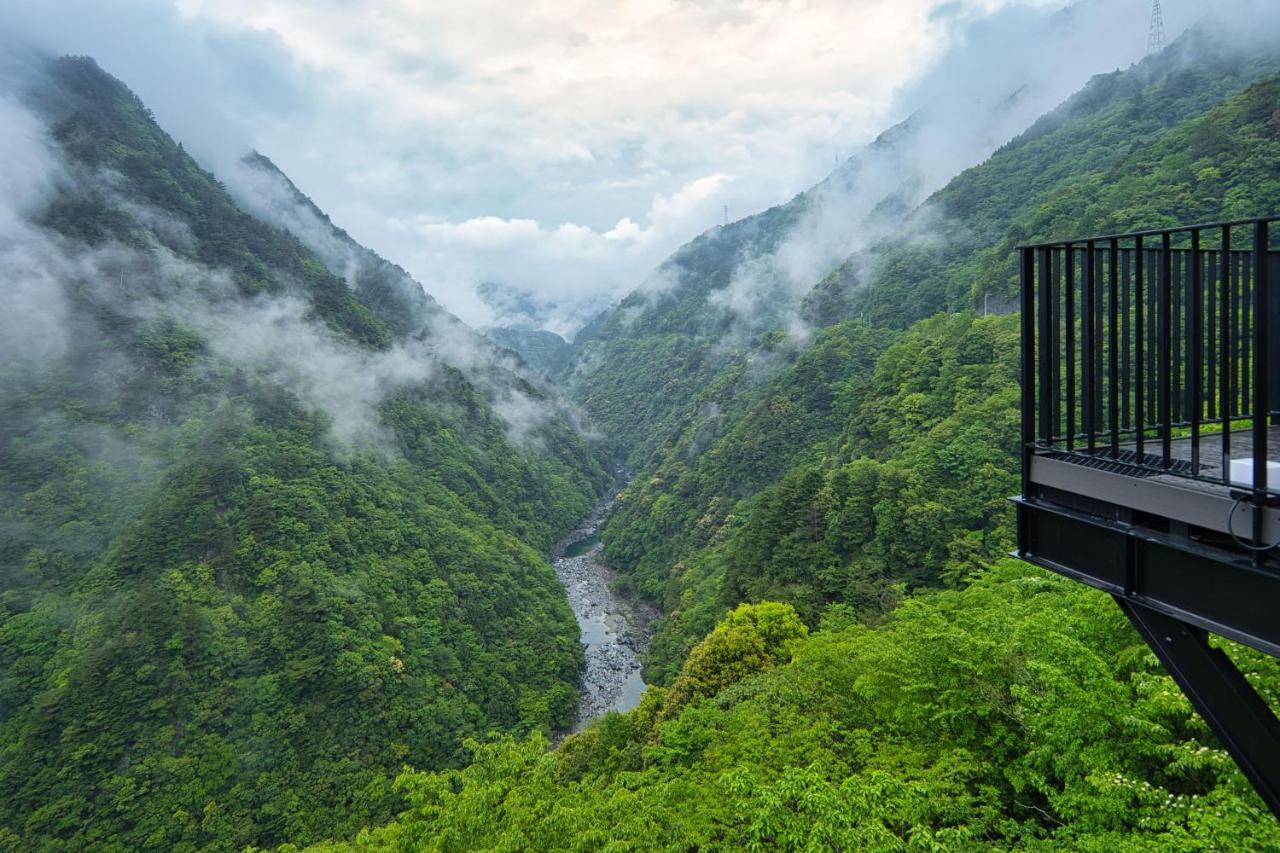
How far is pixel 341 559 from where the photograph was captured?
148 feet

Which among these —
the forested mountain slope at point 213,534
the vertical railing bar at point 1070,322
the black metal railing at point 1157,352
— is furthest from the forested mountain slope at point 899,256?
the vertical railing bar at point 1070,322

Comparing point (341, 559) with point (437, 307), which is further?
point (437, 307)

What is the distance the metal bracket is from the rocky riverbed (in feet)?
123

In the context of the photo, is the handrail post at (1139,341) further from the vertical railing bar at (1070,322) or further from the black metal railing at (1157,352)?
the vertical railing bar at (1070,322)

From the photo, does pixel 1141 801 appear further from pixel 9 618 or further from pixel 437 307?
pixel 437 307

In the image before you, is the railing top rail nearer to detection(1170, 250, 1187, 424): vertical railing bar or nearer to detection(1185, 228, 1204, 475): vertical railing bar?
detection(1185, 228, 1204, 475): vertical railing bar

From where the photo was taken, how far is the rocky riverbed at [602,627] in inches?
1762

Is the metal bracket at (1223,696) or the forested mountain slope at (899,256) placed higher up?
the forested mountain slope at (899,256)

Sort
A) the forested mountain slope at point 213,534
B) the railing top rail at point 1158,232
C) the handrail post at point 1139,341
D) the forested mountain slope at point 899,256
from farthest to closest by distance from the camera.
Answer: the forested mountain slope at point 899,256 < the forested mountain slope at point 213,534 < the handrail post at point 1139,341 < the railing top rail at point 1158,232

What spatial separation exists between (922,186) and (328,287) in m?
113

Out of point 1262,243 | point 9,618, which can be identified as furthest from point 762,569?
point 9,618

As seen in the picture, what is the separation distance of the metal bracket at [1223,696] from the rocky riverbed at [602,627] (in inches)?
1477

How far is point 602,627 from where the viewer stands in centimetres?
5591

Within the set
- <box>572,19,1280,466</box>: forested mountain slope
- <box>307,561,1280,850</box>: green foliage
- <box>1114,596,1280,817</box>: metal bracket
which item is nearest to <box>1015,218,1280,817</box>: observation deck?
<box>1114,596,1280,817</box>: metal bracket
